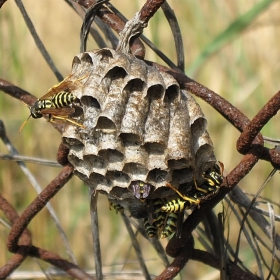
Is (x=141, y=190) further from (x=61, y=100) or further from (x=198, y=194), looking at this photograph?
(x=61, y=100)

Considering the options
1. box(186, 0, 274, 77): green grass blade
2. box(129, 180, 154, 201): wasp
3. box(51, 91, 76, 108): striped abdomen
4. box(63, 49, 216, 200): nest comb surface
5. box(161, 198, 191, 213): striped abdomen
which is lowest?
box(161, 198, 191, 213): striped abdomen

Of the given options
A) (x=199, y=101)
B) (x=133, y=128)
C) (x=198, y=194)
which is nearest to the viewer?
(x=133, y=128)

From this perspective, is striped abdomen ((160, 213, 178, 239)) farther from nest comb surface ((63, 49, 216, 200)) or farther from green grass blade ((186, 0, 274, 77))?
green grass blade ((186, 0, 274, 77))

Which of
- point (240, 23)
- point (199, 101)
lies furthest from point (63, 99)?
point (199, 101)

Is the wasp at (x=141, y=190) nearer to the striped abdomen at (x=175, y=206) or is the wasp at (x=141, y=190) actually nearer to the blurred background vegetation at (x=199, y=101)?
the striped abdomen at (x=175, y=206)

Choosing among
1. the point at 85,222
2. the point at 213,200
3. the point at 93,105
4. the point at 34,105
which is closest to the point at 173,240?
the point at 213,200

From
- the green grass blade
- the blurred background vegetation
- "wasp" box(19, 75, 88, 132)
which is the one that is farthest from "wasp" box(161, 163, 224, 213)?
the blurred background vegetation
